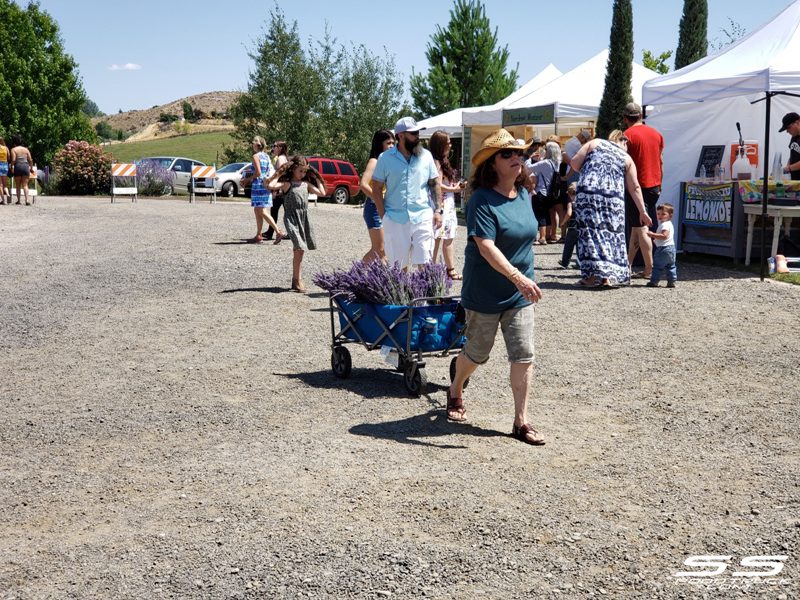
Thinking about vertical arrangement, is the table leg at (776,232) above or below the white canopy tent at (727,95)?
below

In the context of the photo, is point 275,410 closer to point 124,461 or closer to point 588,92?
point 124,461

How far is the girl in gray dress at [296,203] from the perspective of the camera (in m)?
11.8

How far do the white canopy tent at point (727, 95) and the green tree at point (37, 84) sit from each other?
43.5m

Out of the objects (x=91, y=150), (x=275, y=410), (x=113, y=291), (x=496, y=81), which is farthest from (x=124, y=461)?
(x=496, y=81)

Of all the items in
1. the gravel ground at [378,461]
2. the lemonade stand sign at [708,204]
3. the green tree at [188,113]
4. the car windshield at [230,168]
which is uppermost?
the green tree at [188,113]

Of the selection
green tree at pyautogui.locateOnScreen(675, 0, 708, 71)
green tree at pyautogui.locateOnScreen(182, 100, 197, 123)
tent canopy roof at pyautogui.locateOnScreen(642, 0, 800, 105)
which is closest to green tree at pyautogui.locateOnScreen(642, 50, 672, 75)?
green tree at pyautogui.locateOnScreen(675, 0, 708, 71)

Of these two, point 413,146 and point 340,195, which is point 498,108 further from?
point 413,146

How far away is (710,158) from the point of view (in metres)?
17.0

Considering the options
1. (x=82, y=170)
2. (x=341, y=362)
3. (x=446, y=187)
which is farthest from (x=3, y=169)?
(x=341, y=362)

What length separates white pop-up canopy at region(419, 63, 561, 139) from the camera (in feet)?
84.0

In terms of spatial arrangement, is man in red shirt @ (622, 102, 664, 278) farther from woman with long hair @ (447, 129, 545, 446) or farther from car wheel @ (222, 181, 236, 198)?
car wheel @ (222, 181, 236, 198)

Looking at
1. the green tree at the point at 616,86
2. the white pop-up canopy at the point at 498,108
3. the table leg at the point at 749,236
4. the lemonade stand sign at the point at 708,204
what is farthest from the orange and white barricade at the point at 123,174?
the table leg at the point at 749,236

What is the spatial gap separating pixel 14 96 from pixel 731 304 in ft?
167

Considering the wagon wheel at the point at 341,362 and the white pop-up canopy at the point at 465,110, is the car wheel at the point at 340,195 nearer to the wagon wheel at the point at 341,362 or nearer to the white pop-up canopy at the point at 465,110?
the white pop-up canopy at the point at 465,110
